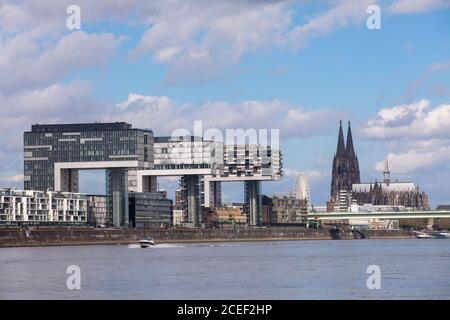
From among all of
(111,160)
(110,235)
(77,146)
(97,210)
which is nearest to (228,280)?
(110,235)

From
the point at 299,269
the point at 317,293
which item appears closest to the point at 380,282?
the point at 317,293

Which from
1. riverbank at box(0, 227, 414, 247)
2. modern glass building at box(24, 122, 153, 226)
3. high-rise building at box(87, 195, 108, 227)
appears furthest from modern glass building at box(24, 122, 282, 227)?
riverbank at box(0, 227, 414, 247)

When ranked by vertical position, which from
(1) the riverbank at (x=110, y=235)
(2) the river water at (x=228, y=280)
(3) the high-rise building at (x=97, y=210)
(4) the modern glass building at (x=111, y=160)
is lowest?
(2) the river water at (x=228, y=280)

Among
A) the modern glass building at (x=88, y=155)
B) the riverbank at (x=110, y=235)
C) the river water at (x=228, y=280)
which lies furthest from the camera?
the modern glass building at (x=88, y=155)

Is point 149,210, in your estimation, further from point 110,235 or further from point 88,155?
point 110,235

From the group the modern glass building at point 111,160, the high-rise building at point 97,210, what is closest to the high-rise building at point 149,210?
the modern glass building at point 111,160

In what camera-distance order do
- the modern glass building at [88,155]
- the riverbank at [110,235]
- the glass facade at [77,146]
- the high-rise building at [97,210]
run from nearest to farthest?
1. the riverbank at [110,235]
2. the modern glass building at [88,155]
3. the glass facade at [77,146]
4. the high-rise building at [97,210]

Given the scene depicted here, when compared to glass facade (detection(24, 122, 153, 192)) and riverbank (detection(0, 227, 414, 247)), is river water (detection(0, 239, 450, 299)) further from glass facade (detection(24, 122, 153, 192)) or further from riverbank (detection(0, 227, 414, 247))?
glass facade (detection(24, 122, 153, 192))

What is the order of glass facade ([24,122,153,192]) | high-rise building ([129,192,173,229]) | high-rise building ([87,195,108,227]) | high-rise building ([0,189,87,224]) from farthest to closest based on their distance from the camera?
high-rise building ([87,195,108,227]) → high-rise building ([129,192,173,229]) → glass facade ([24,122,153,192]) → high-rise building ([0,189,87,224])

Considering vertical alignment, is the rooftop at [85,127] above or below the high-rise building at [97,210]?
above

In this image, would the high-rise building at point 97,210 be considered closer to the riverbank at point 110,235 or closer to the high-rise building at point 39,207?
the high-rise building at point 39,207

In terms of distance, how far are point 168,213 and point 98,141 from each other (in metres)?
27.9

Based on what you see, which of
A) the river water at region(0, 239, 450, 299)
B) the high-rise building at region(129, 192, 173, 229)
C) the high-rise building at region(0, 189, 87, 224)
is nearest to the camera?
the river water at region(0, 239, 450, 299)
